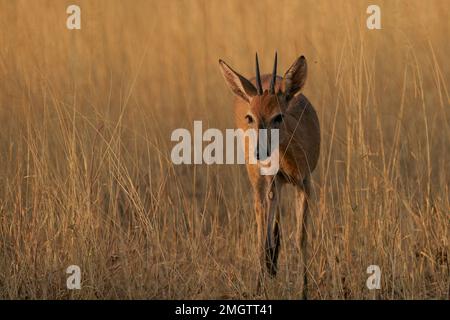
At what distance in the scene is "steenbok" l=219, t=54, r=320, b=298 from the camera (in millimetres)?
6980

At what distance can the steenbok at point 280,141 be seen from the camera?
698 centimetres

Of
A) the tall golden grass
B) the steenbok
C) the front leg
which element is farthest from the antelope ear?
Result: the front leg

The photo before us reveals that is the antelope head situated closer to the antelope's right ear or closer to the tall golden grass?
the antelope's right ear

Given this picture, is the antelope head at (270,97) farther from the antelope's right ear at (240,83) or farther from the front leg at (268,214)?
the front leg at (268,214)

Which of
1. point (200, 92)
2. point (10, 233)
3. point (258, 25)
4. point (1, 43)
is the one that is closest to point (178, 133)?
point (200, 92)

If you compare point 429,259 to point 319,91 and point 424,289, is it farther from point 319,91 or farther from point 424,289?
point 319,91

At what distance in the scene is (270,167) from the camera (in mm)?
7215

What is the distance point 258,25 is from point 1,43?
410 centimetres

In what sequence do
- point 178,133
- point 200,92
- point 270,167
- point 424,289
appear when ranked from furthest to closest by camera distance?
point 200,92 < point 178,133 < point 270,167 < point 424,289

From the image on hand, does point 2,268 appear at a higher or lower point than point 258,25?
lower

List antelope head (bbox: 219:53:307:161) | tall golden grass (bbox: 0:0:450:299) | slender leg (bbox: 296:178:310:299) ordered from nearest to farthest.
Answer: tall golden grass (bbox: 0:0:450:299) < antelope head (bbox: 219:53:307:161) < slender leg (bbox: 296:178:310:299)

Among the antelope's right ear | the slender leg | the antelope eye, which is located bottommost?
the slender leg

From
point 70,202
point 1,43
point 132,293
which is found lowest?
point 132,293

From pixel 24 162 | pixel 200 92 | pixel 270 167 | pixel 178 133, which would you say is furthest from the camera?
pixel 200 92
